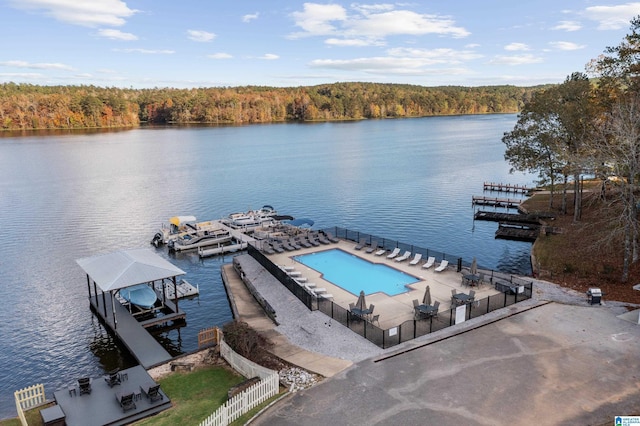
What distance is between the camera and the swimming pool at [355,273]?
30312mm

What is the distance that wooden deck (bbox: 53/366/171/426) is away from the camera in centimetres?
1714

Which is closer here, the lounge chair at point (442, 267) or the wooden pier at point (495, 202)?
the lounge chair at point (442, 267)

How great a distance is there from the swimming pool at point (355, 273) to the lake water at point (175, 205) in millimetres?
7583

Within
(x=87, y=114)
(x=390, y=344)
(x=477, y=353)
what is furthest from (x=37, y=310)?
(x=87, y=114)

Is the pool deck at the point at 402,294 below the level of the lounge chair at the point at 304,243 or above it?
below

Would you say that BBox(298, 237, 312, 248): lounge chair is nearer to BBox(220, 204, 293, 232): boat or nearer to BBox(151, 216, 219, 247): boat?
BBox(220, 204, 293, 232): boat

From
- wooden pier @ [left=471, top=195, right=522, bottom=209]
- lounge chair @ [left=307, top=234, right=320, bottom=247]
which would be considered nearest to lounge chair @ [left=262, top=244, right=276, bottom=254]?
lounge chair @ [left=307, top=234, right=320, bottom=247]

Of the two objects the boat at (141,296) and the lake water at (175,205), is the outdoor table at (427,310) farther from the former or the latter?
the boat at (141,296)

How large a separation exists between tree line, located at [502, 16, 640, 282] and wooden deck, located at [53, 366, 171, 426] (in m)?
28.6

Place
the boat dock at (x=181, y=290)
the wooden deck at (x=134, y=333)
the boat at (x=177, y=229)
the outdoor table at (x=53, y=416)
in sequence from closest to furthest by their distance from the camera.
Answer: the outdoor table at (x=53, y=416) → the wooden deck at (x=134, y=333) → the boat dock at (x=181, y=290) → the boat at (x=177, y=229)

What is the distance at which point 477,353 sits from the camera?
20500mm

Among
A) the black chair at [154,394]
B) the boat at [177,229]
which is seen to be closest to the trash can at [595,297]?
the black chair at [154,394]

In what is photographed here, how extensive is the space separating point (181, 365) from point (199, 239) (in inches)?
1085

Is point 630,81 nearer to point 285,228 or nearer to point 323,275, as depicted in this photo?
point 323,275
